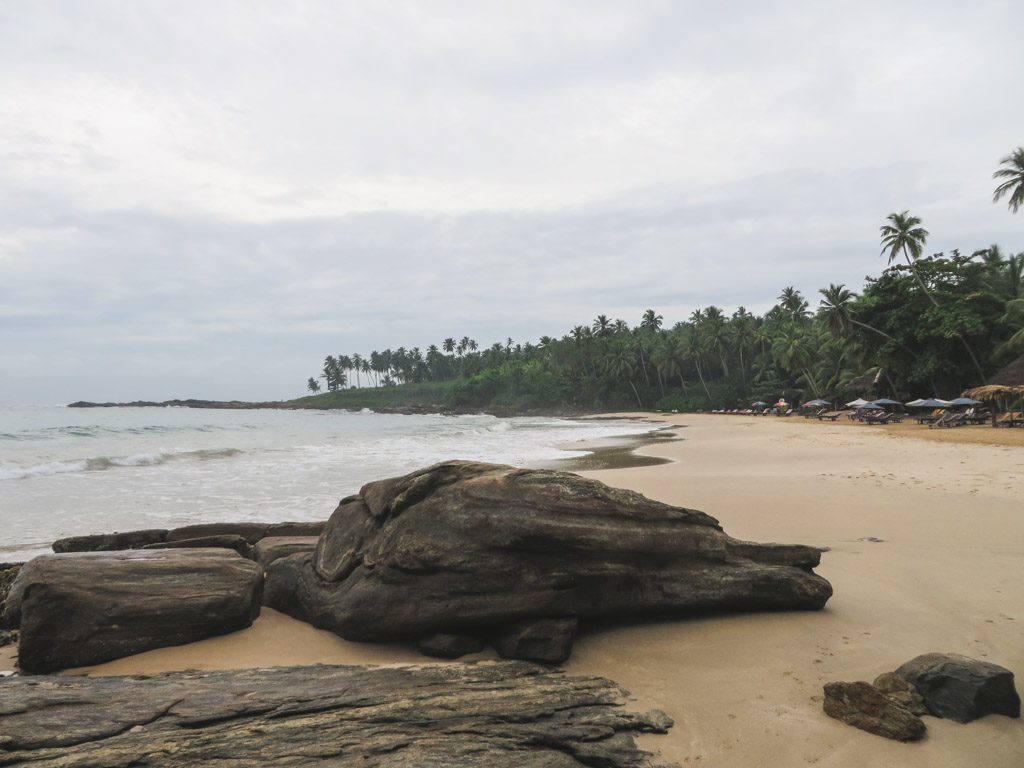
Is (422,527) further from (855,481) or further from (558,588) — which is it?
(855,481)

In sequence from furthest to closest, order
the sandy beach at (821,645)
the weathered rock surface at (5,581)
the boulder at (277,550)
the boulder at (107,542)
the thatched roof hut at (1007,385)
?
the thatched roof hut at (1007,385), the boulder at (107,542), the boulder at (277,550), the weathered rock surface at (5,581), the sandy beach at (821,645)

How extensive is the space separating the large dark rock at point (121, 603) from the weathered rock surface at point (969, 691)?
5.48m

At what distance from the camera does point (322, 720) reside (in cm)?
329

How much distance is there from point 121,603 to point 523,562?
3390mm

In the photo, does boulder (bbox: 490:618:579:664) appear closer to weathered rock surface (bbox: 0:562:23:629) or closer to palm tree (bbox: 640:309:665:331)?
weathered rock surface (bbox: 0:562:23:629)

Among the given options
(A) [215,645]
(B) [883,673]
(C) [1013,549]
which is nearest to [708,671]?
(B) [883,673]

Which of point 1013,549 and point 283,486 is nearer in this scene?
point 1013,549

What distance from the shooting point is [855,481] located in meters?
13.9

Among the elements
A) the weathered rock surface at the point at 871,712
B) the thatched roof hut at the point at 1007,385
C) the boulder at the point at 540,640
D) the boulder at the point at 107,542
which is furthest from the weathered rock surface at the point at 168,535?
the thatched roof hut at the point at 1007,385

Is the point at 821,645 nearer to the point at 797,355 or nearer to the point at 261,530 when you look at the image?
the point at 261,530

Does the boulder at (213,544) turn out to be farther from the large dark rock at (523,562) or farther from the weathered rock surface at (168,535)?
the large dark rock at (523,562)

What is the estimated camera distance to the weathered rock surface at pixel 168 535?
7.53 metres

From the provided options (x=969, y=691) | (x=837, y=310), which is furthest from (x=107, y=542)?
(x=837, y=310)

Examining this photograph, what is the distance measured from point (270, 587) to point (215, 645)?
111cm
